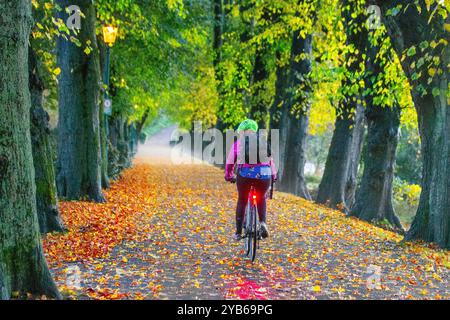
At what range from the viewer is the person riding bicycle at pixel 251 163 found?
8.23m

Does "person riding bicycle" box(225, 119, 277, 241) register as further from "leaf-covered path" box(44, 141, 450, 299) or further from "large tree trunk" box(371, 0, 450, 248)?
"large tree trunk" box(371, 0, 450, 248)

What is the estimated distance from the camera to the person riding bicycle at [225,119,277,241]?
8.23 meters

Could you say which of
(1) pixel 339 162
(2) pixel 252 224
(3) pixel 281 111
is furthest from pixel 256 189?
(3) pixel 281 111

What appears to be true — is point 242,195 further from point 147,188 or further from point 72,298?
point 147,188

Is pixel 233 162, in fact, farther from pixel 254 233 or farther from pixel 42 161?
pixel 42 161

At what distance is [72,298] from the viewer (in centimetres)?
583

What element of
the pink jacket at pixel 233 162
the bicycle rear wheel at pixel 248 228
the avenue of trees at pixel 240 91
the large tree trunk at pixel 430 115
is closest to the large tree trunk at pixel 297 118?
the avenue of trees at pixel 240 91

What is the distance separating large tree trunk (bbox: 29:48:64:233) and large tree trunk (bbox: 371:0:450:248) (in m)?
6.89

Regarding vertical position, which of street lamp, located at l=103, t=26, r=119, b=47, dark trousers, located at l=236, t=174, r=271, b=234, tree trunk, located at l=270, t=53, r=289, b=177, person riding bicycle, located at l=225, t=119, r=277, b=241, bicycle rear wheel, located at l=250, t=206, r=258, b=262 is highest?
street lamp, located at l=103, t=26, r=119, b=47

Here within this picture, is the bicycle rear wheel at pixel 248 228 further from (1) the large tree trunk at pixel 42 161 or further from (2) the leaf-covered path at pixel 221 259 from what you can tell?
(1) the large tree trunk at pixel 42 161

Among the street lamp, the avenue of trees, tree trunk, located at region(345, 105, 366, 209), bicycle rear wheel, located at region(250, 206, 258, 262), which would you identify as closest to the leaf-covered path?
bicycle rear wheel, located at region(250, 206, 258, 262)

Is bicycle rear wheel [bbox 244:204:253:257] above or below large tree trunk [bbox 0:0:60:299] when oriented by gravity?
below

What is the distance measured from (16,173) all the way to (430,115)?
774 centimetres

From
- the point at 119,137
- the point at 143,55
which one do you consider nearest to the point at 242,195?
the point at 143,55
